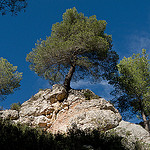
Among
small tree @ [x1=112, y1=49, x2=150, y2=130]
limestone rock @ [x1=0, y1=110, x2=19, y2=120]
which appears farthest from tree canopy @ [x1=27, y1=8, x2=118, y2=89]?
limestone rock @ [x1=0, y1=110, x2=19, y2=120]

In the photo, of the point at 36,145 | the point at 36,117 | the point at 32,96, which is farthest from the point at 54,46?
the point at 36,145

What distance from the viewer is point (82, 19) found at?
65.5ft

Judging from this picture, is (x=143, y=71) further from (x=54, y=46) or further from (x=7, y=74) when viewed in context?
(x=7, y=74)

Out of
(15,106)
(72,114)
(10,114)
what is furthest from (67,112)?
(15,106)

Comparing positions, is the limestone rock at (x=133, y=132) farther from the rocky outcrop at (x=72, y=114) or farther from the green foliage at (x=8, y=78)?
the green foliage at (x=8, y=78)

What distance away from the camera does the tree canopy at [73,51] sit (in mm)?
16297

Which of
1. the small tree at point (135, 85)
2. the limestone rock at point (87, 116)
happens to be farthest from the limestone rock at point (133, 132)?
the small tree at point (135, 85)

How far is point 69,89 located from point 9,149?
12025 mm

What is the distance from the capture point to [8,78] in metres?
20.8

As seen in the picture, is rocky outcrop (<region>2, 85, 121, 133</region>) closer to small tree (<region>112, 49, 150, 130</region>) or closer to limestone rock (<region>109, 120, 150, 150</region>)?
limestone rock (<region>109, 120, 150, 150</region>)

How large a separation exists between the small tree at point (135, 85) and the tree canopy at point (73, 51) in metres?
1.55

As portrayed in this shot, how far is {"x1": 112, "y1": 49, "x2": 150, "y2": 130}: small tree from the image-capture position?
16.9m

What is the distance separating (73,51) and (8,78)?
9.82m

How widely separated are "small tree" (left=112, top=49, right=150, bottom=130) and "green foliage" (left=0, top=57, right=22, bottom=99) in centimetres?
1326
